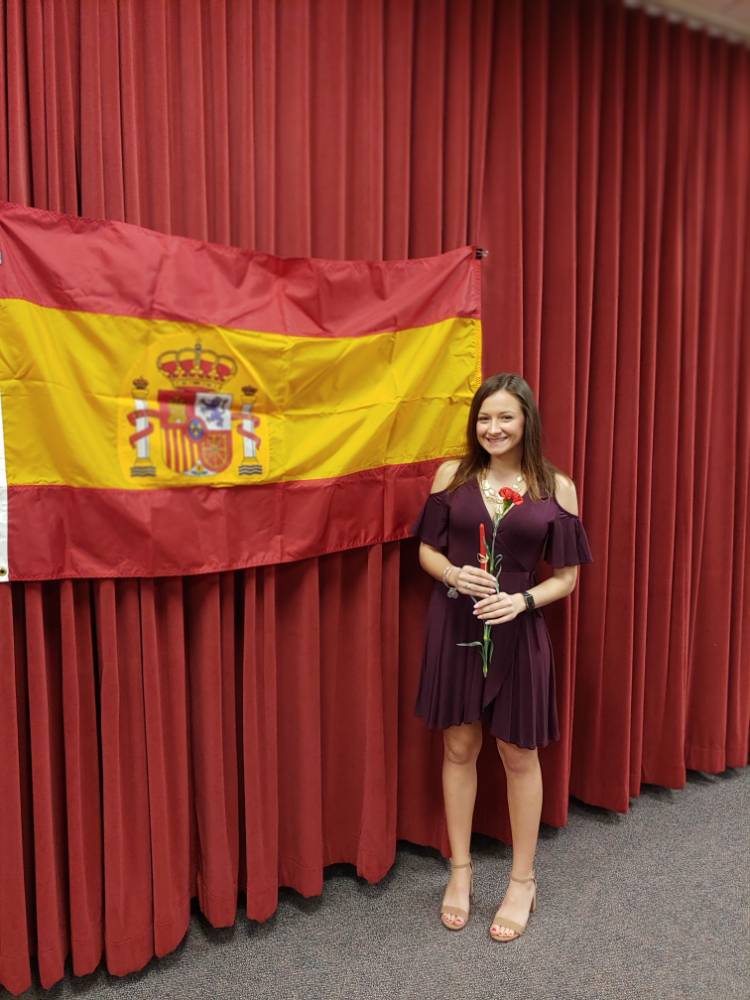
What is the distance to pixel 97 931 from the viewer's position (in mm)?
1690

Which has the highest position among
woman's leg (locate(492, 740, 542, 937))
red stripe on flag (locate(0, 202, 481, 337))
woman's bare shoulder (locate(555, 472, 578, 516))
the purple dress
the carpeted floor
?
red stripe on flag (locate(0, 202, 481, 337))

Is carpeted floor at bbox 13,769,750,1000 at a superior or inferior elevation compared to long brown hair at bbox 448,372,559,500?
inferior

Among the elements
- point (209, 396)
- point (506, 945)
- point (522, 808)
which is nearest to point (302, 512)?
point (209, 396)

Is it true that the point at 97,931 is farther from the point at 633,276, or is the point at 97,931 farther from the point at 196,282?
the point at 633,276

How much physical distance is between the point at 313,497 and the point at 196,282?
0.57 metres

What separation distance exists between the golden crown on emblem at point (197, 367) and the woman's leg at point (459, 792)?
3.49 feet

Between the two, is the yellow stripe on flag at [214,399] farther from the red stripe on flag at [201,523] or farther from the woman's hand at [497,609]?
the woman's hand at [497,609]

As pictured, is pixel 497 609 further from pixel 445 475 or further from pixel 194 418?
pixel 194 418

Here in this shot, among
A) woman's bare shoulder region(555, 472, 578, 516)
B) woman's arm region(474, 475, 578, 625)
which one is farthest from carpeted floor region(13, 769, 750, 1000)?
woman's bare shoulder region(555, 472, 578, 516)

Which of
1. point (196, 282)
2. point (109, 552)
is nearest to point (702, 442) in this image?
point (196, 282)

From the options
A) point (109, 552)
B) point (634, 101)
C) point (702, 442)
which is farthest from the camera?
point (702, 442)

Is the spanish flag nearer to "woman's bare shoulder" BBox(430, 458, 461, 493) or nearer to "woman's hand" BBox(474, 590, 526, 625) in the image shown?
"woman's bare shoulder" BBox(430, 458, 461, 493)

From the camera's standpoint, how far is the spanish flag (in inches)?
58.8

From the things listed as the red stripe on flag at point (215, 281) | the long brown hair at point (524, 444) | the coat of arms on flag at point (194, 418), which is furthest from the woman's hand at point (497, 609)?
the red stripe on flag at point (215, 281)
